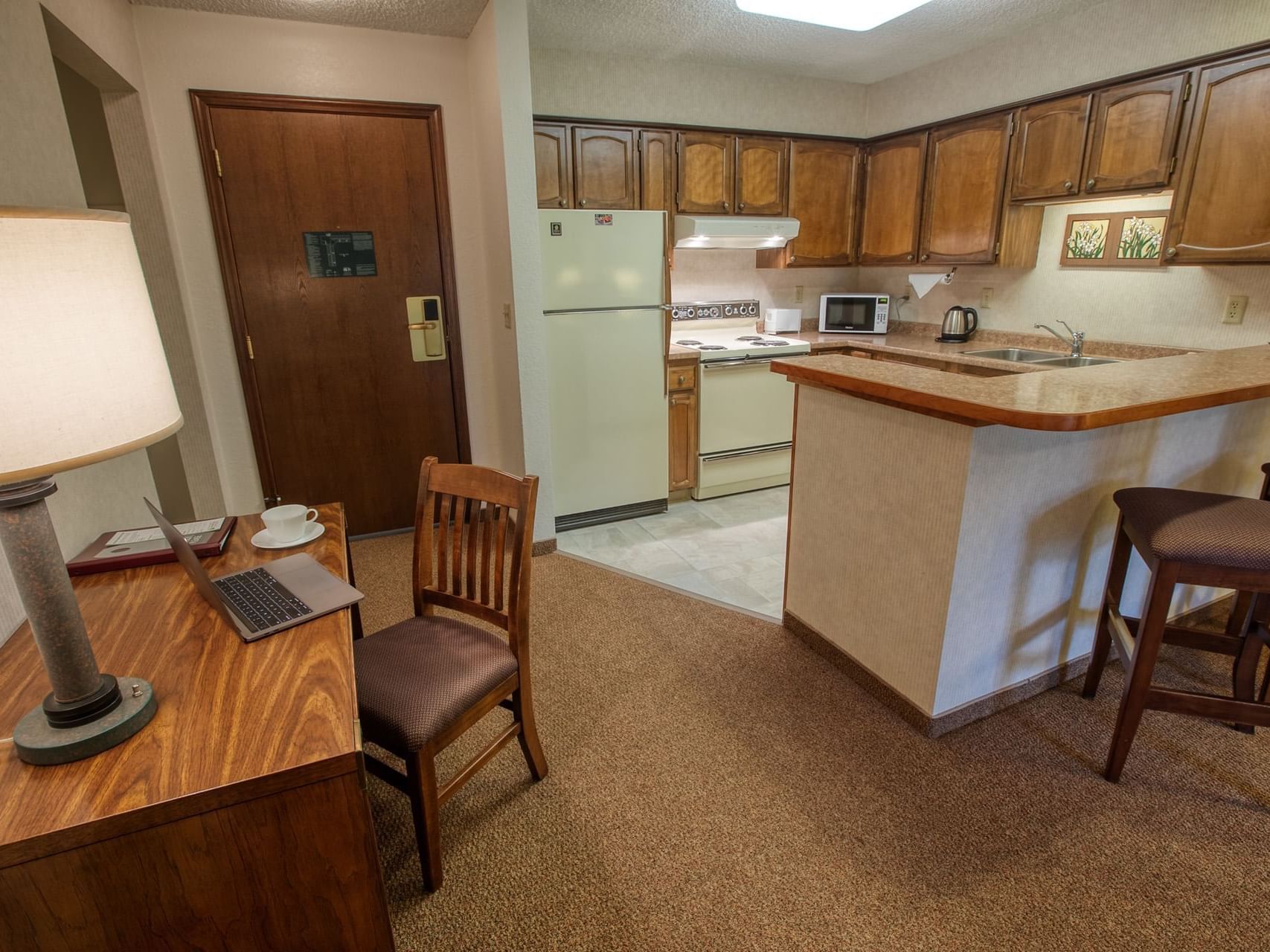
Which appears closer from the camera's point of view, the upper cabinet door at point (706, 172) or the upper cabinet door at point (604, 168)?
the upper cabinet door at point (604, 168)

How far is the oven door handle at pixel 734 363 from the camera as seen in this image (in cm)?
369

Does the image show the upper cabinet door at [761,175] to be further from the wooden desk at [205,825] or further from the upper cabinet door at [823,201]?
the wooden desk at [205,825]

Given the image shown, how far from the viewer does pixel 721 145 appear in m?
3.85

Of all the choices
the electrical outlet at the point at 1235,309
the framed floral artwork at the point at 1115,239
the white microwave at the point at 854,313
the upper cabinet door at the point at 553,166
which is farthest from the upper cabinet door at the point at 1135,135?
the upper cabinet door at the point at 553,166

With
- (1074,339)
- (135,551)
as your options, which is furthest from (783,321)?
(135,551)

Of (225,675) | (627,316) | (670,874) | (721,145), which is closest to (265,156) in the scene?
(627,316)

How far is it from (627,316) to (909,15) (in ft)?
6.57

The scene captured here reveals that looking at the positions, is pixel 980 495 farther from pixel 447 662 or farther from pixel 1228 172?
pixel 1228 172

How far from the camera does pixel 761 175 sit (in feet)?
13.1

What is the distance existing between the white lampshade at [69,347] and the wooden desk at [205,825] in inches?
16.5

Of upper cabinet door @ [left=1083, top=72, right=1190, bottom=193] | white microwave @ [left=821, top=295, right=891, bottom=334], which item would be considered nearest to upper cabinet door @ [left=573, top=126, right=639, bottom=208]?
white microwave @ [left=821, top=295, right=891, bottom=334]

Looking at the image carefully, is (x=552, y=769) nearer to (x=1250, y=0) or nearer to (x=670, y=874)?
(x=670, y=874)

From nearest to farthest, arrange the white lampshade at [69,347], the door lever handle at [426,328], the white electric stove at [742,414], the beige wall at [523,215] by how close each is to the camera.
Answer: the white lampshade at [69,347] → the beige wall at [523,215] → the door lever handle at [426,328] → the white electric stove at [742,414]

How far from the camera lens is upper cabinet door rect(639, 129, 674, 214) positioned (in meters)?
3.66
